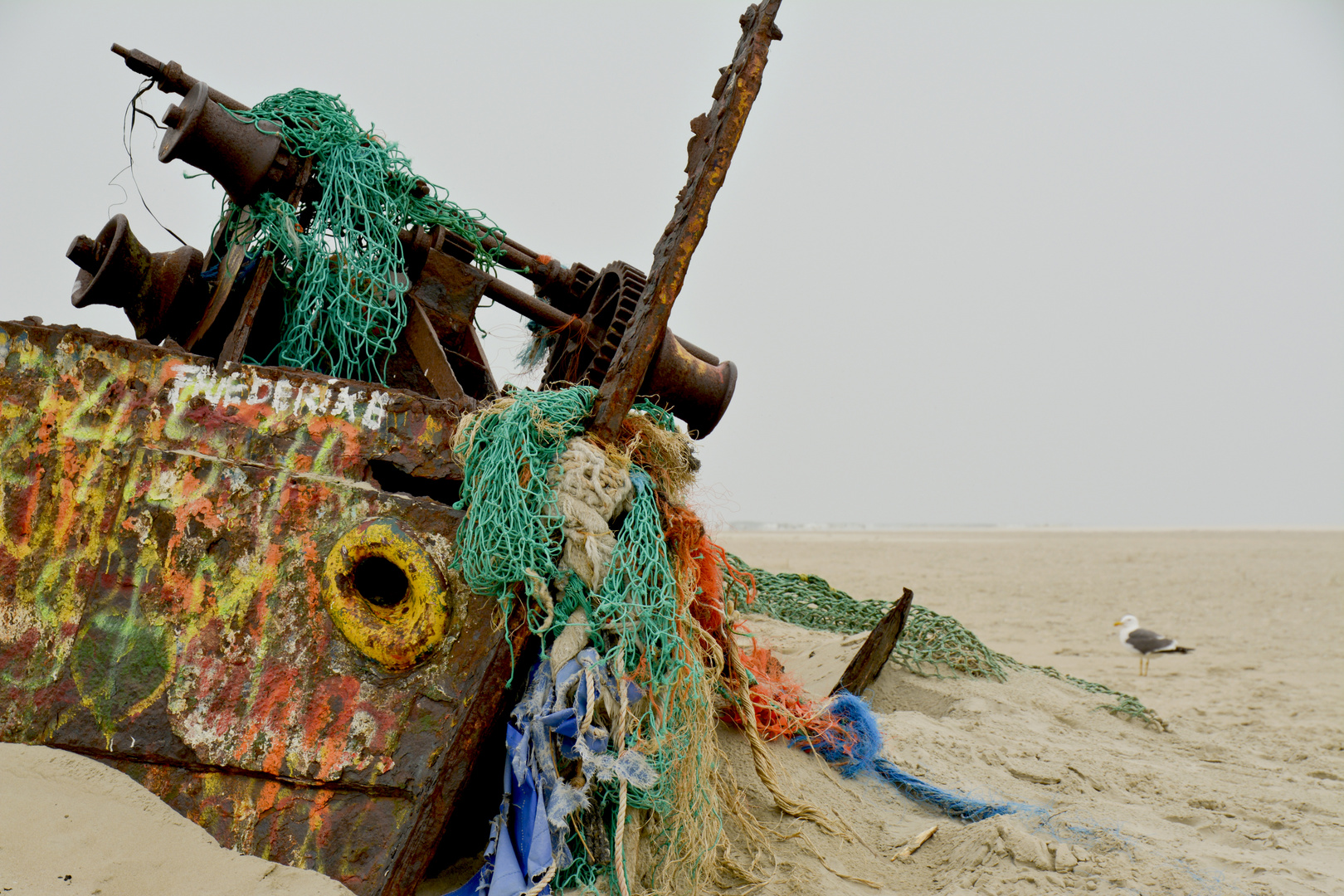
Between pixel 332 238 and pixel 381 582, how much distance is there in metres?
1.13

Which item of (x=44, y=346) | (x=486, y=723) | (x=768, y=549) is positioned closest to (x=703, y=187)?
(x=486, y=723)

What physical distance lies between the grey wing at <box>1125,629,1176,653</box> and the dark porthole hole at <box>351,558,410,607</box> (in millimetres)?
7265

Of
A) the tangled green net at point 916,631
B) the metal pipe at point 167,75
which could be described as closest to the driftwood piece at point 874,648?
the tangled green net at point 916,631

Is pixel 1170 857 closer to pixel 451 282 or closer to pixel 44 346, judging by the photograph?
pixel 451 282

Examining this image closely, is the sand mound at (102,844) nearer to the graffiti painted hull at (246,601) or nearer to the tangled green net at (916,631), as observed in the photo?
the graffiti painted hull at (246,601)

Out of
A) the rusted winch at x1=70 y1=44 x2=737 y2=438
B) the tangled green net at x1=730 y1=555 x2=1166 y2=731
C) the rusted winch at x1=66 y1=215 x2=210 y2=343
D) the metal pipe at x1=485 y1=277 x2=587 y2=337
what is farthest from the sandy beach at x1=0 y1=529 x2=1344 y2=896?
the metal pipe at x1=485 y1=277 x2=587 y2=337

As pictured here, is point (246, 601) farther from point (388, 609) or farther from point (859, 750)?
point (859, 750)

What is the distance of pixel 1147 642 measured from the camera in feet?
24.6

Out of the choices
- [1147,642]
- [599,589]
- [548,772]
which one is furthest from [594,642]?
[1147,642]

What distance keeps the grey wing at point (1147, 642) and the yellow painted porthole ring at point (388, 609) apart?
24.0ft

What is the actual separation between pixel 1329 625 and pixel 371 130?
12.1m

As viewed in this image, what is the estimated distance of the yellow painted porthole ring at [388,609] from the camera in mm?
2129

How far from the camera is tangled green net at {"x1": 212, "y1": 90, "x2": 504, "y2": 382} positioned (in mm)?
2662

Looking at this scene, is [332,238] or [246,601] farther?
[332,238]
